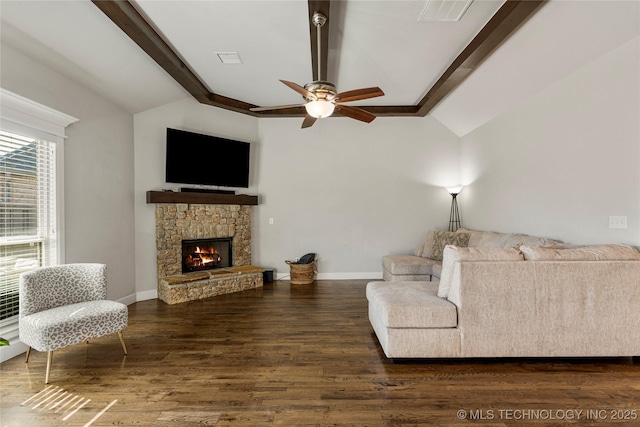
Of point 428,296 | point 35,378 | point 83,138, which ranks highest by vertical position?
point 83,138

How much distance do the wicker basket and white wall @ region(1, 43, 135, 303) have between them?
7.75ft

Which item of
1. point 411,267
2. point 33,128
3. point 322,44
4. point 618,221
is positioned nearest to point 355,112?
point 322,44

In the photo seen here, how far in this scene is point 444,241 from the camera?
15.7ft

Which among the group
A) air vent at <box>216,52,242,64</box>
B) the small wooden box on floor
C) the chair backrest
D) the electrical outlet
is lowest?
the small wooden box on floor

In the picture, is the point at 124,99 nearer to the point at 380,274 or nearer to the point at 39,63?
the point at 39,63

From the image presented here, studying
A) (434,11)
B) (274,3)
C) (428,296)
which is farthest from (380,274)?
(274,3)

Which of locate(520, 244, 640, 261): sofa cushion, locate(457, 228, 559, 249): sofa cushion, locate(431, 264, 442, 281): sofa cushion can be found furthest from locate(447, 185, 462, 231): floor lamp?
locate(520, 244, 640, 261): sofa cushion

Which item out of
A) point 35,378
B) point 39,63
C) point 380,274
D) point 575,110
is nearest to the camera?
point 35,378

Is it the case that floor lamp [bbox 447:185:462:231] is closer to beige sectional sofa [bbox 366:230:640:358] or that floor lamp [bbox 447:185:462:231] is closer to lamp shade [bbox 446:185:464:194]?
lamp shade [bbox 446:185:464:194]

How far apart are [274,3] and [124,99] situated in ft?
8.33

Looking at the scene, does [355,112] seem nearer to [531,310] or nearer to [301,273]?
[531,310]

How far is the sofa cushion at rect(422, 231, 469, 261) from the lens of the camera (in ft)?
15.1

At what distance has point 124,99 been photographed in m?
3.96

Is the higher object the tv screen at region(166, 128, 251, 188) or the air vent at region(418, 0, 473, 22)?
the air vent at region(418, 0, 473, 22)
